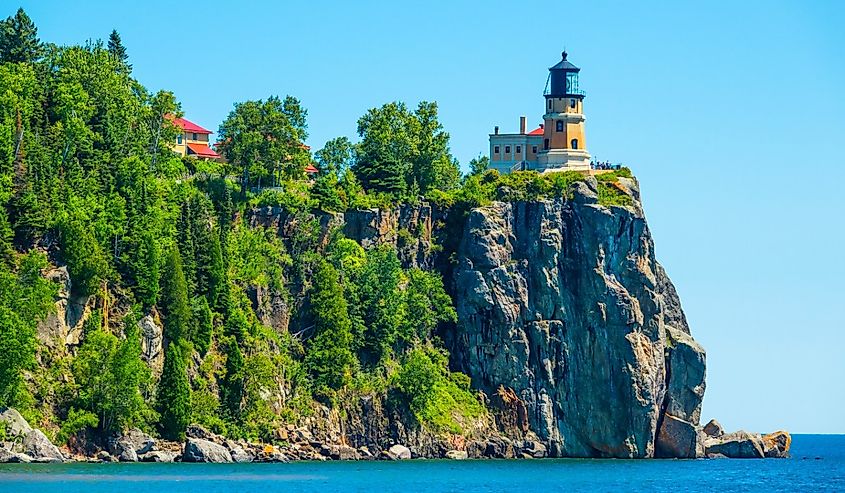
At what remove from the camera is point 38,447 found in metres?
118

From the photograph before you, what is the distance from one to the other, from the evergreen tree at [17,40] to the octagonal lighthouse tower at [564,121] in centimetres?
4695

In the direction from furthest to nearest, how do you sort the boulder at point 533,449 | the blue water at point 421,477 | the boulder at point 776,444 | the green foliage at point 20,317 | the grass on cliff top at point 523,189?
the boulder at point 776,444, the grass on cliff top at point 523,189, the boulder at point 533,449, the green foliage at point 20,317, the blue water at point 421,477

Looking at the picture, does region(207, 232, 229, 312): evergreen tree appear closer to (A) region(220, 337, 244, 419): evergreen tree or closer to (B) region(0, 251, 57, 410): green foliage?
(A) region(220, 337, 244, 419): evergreen tree

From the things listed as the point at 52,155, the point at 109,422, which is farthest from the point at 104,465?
the point at 52,155

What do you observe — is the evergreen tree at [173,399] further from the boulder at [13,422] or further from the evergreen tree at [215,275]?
the boulder at [13,422]

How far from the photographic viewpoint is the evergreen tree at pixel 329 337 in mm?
142750

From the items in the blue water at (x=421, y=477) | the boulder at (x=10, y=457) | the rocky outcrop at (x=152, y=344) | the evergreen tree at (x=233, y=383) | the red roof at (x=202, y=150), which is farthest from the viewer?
the red roof at (x=202, y=150)

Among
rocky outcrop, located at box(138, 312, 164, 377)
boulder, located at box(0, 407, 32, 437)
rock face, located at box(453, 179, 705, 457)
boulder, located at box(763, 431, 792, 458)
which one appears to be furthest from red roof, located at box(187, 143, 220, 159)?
boulder, located at box(763, 431, 792, 458)

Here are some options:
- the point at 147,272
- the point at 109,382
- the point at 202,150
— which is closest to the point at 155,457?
the point at 109,382

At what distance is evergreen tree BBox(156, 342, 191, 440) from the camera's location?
126 m

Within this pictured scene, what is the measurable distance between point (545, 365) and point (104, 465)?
45.9 metres

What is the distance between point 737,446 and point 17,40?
75.6 meters

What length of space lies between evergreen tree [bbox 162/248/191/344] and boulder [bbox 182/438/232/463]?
305 inches

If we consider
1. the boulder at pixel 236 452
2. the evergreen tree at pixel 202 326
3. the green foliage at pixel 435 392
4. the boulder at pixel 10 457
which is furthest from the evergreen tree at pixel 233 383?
the boulder at pixel 10 457
